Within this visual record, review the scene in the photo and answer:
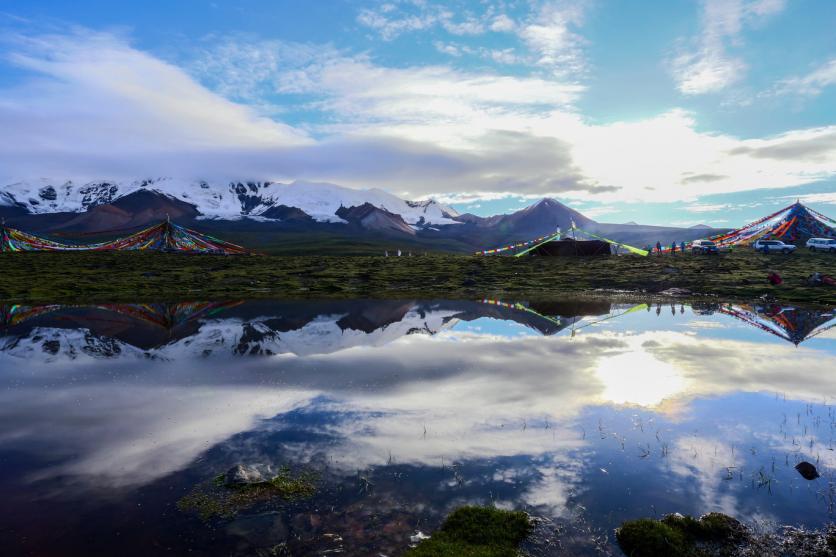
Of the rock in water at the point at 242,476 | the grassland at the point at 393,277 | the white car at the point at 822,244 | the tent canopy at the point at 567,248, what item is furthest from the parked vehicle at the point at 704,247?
the rock in water at the point at 242,476

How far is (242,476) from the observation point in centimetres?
1040

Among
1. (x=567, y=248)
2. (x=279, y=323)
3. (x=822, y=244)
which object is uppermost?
(x=822, y=244)

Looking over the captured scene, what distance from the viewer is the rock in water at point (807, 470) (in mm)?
10797

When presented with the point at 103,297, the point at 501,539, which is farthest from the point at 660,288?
the point at 103,297

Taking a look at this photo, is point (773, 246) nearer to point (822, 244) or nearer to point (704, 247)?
point (822, 244)

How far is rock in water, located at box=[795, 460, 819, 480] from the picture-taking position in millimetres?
10797

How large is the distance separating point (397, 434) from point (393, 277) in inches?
1943

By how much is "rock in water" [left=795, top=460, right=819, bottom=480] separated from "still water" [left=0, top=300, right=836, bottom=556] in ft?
0.63

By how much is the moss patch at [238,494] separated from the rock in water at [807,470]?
10457mm

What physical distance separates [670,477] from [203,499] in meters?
9.62

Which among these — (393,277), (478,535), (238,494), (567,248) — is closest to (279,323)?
(238,494)

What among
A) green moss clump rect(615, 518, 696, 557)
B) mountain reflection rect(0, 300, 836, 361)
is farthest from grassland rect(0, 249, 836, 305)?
green moss clump rect(615, 518, 696, 557)

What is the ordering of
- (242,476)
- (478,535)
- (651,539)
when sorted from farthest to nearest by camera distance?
(242,476)
(478,535)
(651,539)

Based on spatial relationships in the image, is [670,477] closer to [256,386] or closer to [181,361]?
[256,386]
